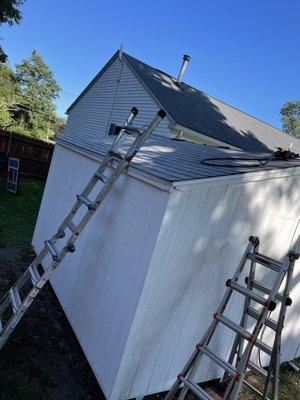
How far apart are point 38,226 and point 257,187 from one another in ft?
16.8

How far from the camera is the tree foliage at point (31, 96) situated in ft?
143

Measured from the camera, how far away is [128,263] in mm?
4191

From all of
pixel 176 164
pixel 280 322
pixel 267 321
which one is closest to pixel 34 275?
pixel 176 164

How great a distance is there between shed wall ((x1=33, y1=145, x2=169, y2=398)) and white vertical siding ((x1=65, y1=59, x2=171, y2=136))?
25.4 ft

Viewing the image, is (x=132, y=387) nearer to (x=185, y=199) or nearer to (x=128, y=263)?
(x=128, y=263)

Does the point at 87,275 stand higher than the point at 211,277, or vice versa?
the point at 211,277

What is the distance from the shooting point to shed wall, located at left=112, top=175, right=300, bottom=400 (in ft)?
12.9

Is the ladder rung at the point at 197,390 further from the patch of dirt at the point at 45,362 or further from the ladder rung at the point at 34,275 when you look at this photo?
the ladder rung at the point at 34,275

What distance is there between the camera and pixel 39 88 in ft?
178

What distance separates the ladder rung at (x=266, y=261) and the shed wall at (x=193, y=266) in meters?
0.42

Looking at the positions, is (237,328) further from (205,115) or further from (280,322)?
(205,115)

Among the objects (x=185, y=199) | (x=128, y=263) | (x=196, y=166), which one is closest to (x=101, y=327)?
(x=128, y=263)

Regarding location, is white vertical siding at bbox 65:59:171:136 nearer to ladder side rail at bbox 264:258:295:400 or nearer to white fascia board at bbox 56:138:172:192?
white fascia board at bbox 56:138:172:192

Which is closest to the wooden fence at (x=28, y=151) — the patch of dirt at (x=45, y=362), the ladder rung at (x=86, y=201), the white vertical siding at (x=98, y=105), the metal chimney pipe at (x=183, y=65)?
the white vertical siding at (x=98, y=105)
